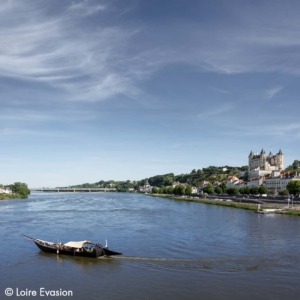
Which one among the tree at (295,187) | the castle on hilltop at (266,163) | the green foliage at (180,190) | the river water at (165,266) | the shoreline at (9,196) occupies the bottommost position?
the shoreline at (9,196)

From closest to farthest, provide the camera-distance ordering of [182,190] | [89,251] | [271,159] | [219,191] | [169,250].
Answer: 1. [89,251]
2. [169,250]
3. [219,191]
4. [182,190]
5. [271,159]

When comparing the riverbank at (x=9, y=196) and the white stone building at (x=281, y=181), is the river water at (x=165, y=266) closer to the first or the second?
the riverbank at (x=9, y=196)

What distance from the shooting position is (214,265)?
25.3m

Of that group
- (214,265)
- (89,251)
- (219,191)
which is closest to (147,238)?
(89,251)

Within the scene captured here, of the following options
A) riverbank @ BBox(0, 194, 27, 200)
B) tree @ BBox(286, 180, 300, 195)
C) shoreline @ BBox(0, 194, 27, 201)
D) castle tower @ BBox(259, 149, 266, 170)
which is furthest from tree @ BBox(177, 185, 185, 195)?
shoreline @ BBox(0, 194, 27, 201)

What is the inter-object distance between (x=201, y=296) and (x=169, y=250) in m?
10.9

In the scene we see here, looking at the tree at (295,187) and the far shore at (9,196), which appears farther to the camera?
the far shore at (9,196)

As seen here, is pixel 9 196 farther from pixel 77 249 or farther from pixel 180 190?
pixel 77 249

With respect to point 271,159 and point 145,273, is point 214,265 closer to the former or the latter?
point 145,273

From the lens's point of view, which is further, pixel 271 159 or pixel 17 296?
pixel 271 159
